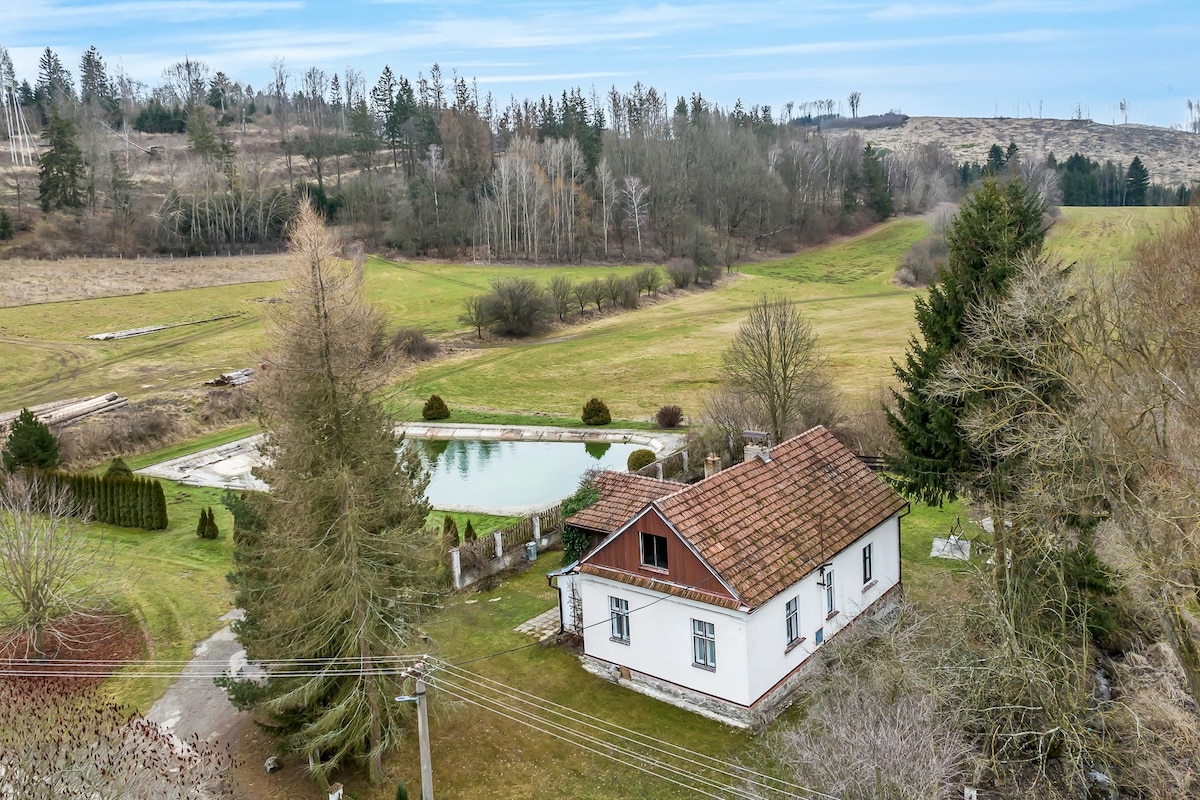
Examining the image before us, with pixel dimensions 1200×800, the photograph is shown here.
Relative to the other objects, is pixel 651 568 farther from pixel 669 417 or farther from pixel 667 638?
pixel 669 417

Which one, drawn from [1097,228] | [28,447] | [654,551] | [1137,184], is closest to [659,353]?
[28,447]

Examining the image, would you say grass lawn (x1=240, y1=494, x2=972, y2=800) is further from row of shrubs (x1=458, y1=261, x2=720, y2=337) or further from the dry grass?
the dry grass

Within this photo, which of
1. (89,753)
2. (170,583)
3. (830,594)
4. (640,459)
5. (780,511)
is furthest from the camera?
(640,459)

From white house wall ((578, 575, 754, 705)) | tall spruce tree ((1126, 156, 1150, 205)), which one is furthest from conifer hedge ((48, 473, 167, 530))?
tall spruce tree ((1126, 156, 1150, 205))

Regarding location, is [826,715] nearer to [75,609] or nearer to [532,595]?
[532,595]

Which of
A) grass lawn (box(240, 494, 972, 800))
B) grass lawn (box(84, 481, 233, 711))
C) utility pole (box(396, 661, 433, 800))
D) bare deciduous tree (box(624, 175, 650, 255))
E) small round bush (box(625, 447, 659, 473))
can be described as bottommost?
grass lawn (box(240, 494, 972, 800))

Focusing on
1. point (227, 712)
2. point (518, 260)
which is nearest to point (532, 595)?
point (227, 712)
